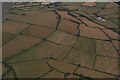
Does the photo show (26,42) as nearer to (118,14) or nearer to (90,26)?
(90,26)

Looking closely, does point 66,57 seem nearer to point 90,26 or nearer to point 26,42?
point 26,42

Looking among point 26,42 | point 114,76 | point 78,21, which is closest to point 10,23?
point 26,42

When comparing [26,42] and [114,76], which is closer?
[114,76]

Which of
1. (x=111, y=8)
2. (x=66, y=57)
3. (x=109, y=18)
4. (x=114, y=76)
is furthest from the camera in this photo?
(x=111, y=8)

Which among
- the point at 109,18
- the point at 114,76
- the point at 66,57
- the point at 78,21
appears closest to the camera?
the point at 114,76

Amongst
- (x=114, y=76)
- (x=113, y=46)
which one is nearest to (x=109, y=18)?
(x=113, y=46)

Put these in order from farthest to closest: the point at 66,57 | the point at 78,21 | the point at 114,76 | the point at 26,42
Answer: the point at 78,21 → the point at 26,42 → the point at 66,57 → the point at 114,76
